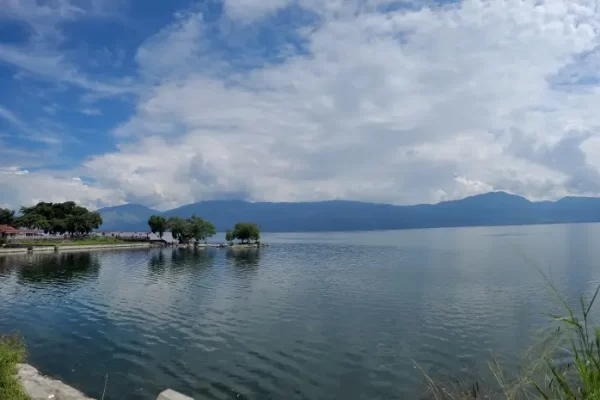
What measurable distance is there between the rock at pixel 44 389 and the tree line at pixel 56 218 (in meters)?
130

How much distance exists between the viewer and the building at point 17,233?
116m

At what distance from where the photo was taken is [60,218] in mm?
141875

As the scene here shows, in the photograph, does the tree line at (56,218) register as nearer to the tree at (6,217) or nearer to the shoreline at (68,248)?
the tree at (6,217)

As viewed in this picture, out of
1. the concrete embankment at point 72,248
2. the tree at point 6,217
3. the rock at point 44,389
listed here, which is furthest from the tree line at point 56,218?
the rock at point 44,389

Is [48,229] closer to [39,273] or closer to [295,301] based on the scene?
[39,273]

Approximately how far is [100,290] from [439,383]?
41.0 meters

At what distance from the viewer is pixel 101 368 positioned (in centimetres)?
2222

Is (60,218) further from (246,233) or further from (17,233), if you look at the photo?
(246,233)

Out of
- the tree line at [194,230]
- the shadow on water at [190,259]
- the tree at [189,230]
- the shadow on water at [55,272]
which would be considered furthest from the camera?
the tree at [189,230]

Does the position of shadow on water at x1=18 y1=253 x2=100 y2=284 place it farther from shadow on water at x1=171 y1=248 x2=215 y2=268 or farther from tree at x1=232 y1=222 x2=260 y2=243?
tree at x1=232 y1=222 x2=260 y2=243

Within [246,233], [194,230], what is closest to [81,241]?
[194,230]

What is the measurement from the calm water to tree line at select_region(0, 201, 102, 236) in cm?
8351

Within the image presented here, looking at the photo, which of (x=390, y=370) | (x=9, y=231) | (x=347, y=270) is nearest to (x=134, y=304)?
(x=390, y=370)

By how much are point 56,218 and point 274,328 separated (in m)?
136
